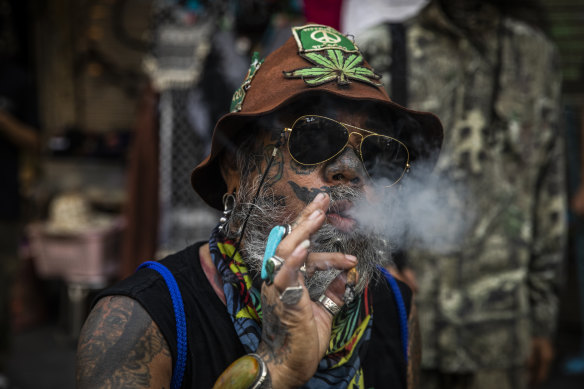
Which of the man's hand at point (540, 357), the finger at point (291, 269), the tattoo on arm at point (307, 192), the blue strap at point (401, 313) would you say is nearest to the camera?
the finger at point (291, 269)

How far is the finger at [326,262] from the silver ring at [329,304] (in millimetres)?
93

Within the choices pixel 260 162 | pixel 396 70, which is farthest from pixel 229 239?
pixel 396 70

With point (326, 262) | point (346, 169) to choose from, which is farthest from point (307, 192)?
point (326, 262)

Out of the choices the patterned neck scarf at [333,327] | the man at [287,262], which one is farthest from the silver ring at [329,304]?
the patterned neck scarf at [333,327]

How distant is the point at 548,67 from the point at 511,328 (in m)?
1.48

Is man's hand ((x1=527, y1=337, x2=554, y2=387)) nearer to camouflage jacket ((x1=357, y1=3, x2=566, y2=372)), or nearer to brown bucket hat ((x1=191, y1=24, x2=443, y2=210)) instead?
camouflage jacket ((x1=357, y1=3, x2=566, y2=372))

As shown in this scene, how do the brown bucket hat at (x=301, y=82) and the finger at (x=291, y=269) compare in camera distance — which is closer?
the finger at (x=291, y=269)

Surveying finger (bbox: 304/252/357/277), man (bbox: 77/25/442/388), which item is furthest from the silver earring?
finger (bbox: 304/252/357/277)

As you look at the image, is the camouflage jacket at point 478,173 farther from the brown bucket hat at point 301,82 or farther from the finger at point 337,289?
the finger at point 337,289

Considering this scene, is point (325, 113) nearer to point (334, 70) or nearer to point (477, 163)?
point (334, 70)

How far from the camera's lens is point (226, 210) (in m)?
1.97

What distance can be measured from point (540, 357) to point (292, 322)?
240 cm

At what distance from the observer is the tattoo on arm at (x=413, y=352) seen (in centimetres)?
205

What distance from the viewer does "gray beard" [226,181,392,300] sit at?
1.71 metres
